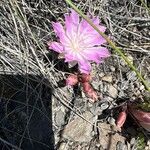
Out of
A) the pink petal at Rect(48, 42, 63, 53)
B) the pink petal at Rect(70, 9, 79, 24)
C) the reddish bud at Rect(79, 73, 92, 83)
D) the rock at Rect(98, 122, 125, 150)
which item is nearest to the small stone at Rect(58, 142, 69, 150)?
the rock at Rect(98, 122, 125, 150)

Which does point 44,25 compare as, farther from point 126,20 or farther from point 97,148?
point 97,148

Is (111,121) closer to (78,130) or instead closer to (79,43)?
(78,130)

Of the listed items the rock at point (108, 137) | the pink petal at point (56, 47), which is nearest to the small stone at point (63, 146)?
the rock at point (108, 137)

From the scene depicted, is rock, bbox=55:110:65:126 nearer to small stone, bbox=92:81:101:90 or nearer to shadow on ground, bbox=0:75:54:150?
shadow on ground, bbox=0:75:54:150

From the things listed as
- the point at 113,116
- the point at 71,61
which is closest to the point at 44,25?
the point at 71,61

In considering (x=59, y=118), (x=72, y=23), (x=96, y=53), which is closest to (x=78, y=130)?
(x=59, y=118)

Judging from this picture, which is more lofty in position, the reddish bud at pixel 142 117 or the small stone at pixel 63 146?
the reddish bud at pixel 142 117

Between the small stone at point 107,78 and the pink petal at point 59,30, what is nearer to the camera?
the pink petal at point 59,30

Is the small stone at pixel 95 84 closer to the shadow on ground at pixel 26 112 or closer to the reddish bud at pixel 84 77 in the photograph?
the reddish bud at pixel 84 77
